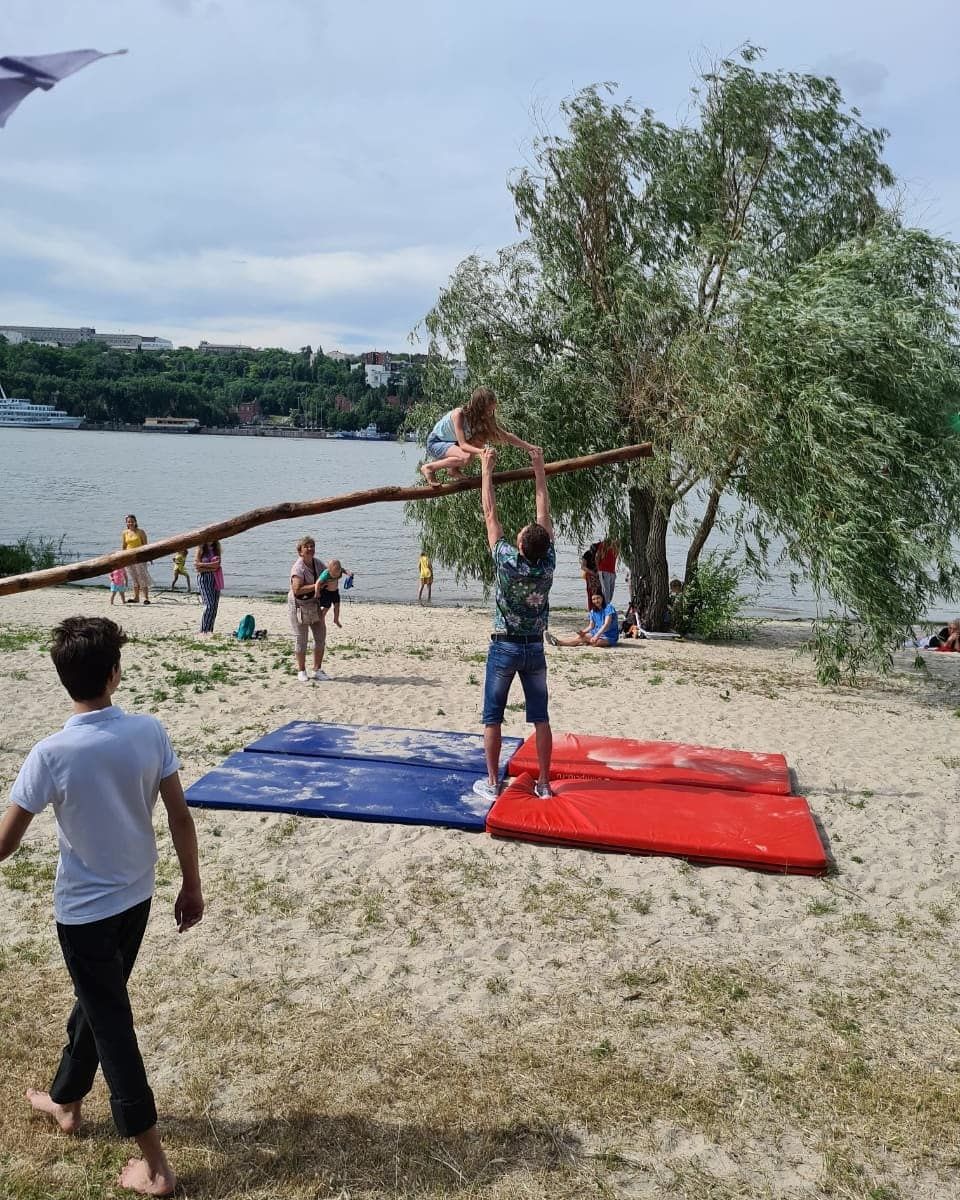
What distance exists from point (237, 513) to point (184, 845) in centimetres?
5408

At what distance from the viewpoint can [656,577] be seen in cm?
1958

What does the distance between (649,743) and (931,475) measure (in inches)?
267

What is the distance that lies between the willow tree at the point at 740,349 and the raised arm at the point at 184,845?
35.6 feet

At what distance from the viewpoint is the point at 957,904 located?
6508 mm

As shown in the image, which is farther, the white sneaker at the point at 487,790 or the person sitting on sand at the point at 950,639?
the person sitting on sand at the point at 950,639

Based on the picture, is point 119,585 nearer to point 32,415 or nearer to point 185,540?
point 185,540

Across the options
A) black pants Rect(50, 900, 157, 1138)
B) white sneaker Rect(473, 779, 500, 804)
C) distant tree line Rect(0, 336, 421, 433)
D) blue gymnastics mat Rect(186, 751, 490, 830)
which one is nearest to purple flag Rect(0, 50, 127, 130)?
black pants Rect(50, 900, 157, 1138)

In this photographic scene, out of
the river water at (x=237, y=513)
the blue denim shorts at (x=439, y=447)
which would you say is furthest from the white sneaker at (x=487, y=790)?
the river water at (x=237, y=513)

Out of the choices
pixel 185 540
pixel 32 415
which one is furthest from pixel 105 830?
pixel 32 415

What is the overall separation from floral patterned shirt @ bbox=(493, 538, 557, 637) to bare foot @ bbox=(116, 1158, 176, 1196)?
4.29 m

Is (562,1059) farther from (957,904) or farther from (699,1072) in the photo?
(957,904)

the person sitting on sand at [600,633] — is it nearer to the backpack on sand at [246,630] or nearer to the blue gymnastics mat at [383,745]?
the backpack on sand at [246,630]

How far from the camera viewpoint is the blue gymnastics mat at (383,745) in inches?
353

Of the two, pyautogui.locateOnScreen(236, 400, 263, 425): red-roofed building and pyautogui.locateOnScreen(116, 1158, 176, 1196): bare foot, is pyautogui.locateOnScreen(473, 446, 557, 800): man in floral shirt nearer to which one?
pyautogui.locateOnScreen(116, 1158, 176, 1196): bare foot
